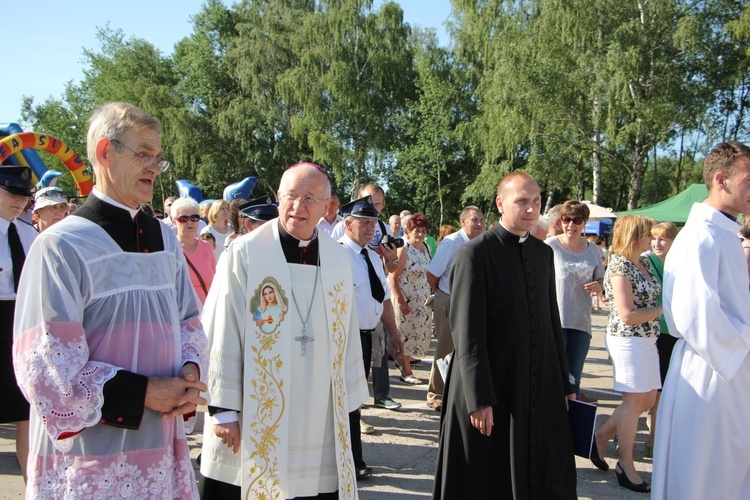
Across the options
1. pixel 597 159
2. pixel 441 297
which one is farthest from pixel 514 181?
pixel 597 159

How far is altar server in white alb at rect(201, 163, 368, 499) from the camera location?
9.20ft

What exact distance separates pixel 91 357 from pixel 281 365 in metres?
1.00

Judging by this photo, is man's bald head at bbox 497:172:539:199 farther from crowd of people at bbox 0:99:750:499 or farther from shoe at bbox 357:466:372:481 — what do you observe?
shoe at bbox 357:466:372:481

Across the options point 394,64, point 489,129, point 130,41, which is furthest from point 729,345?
point 130,41

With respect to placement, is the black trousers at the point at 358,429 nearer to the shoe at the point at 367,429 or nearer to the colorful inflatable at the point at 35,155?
the shoe at the point at 367,429

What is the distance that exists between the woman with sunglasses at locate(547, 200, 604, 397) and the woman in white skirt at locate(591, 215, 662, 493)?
39.1 inches

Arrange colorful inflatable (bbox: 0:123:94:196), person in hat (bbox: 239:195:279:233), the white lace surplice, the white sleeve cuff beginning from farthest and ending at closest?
1. colorful inflatable (bbox: 0:123:94:196)
2. person in hat (bbox: 239:195:279:233)
3. the white sleeve cuff
4. the white lace surplice

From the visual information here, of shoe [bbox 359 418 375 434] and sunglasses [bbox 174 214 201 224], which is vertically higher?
sunglasses [bbox 174 214 201 224]

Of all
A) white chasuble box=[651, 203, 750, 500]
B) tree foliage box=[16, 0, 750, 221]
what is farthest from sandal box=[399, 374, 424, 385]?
tree foliage box=[16, 0, 750, 221]

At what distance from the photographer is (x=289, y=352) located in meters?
2.90

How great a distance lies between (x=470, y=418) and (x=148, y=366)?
1.88m

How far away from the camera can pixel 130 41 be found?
1671 inches

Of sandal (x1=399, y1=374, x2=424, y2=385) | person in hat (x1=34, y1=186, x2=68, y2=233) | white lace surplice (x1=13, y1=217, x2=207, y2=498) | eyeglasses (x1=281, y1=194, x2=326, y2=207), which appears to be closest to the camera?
white lace surplice (x1=13, y1=217, x2=207, y2=498)

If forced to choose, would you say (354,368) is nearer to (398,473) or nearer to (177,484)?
(177,484)
